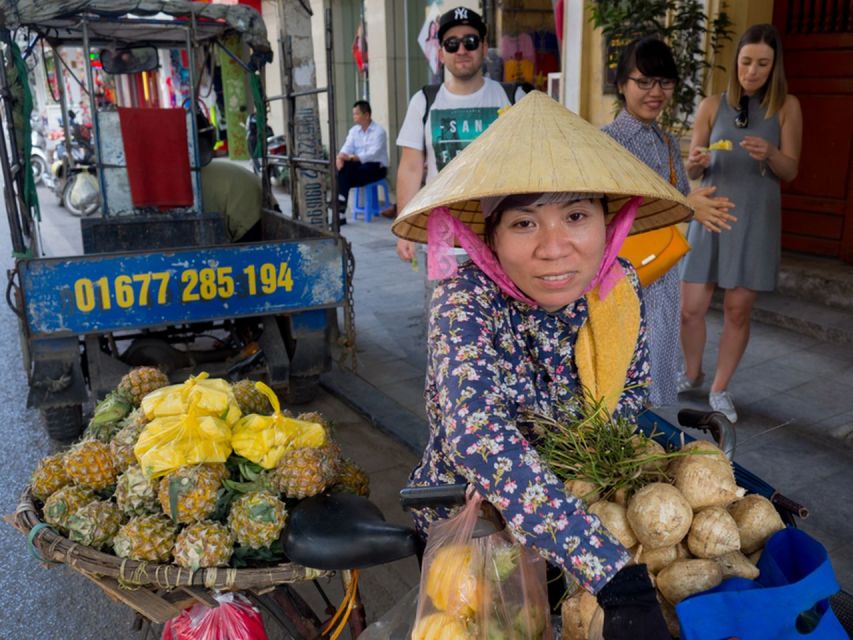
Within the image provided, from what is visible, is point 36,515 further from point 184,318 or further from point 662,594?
point 184,318

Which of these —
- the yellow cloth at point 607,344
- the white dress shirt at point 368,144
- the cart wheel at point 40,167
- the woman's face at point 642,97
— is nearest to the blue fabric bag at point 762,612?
the yellow cloth at point 607,344

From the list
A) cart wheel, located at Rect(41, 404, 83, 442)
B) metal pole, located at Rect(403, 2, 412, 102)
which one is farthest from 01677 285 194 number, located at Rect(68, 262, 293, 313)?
metal pole, located at Rect(403, 2, 412, 102)

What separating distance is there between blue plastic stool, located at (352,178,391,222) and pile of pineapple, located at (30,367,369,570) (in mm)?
9817

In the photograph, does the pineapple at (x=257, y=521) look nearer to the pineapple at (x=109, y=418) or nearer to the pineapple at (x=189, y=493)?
the pineapple at (x=189, y=493)

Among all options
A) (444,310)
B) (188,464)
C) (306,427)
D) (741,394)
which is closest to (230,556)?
(188,464)

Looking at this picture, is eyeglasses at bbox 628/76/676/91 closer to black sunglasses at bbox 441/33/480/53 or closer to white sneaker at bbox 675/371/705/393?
black sunglasses at bbox 441/33/480/53

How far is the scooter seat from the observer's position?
1738 millimetres

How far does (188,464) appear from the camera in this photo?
1906mm

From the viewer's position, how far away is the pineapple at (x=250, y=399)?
2250 mm

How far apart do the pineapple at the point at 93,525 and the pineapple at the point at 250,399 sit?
0.48m

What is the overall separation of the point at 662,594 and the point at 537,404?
0.54 meters

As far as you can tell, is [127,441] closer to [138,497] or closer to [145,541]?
[138,497]

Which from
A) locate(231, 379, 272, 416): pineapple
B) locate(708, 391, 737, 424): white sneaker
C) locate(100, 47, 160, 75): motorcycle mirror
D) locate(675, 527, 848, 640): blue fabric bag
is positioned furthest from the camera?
locate(100, 47, 160, 75): motorcycle mirror

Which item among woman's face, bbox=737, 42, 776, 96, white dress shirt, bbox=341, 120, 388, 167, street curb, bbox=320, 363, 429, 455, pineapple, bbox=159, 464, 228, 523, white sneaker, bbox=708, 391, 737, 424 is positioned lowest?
street curb, bbox=320, 363, 429, 455
